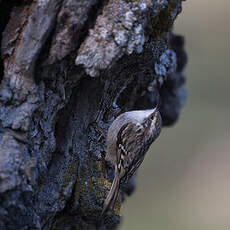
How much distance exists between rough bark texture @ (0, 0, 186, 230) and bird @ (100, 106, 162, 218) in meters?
0.36

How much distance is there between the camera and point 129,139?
3438 millimetres

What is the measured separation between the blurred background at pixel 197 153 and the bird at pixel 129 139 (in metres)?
2.37

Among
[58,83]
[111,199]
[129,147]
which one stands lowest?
[111,199]

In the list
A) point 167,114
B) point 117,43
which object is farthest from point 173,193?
point 117,43

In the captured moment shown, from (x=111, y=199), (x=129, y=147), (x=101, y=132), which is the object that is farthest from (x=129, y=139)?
(x=111, y=199)

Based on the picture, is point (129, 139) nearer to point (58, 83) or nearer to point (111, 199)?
point (111, 199)

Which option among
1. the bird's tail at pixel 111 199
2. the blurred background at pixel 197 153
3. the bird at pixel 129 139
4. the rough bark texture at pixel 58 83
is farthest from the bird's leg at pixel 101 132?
the blurred background at pixel 197 153

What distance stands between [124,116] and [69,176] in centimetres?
73

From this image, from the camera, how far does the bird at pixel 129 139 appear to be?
3.24 m

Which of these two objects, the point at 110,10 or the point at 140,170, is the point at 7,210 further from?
the point at 140,170

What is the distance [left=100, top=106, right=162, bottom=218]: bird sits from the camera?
10.6ft

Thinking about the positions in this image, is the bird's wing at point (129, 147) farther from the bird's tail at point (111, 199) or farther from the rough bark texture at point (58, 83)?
the rough bark texture at point (58, 83)

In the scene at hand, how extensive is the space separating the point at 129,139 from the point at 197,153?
3.24m

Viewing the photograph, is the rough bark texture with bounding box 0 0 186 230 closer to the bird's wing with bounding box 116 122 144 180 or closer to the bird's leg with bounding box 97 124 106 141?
the bird's leg with bounding box 97 124 106 141
